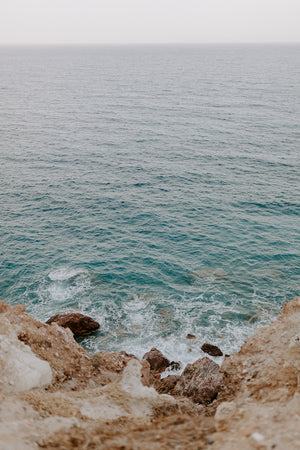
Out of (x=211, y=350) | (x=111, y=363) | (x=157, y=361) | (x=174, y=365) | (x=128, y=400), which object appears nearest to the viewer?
(x=128, y=400)

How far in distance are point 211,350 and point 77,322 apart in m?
15.0

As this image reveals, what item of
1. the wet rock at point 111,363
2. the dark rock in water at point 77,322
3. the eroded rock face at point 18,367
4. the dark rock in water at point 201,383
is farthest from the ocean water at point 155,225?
the eroded rock face at point 18,367

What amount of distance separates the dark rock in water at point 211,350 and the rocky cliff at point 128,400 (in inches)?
338

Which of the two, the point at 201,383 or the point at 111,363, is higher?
the point at 111,363

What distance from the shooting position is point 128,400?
724 inches

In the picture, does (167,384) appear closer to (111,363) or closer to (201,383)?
(201,383)

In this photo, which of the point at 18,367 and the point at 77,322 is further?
the point at 77,322

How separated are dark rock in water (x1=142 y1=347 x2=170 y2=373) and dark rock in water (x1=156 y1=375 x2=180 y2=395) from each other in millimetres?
2505

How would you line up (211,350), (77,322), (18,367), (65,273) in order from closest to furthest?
(18,367) < (211,350) < (77,322) < (65,273)

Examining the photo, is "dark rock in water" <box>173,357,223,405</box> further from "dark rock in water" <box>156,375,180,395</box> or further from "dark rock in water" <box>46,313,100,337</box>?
"dark rock in water" <box>46,313,100,337</box>

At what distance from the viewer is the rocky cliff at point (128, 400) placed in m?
13.0

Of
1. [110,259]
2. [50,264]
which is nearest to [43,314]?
[50,264]

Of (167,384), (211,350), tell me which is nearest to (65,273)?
(211,350)

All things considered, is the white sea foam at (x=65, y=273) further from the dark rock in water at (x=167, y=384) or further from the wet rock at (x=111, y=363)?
the wet rock at (x=111, y=363)
